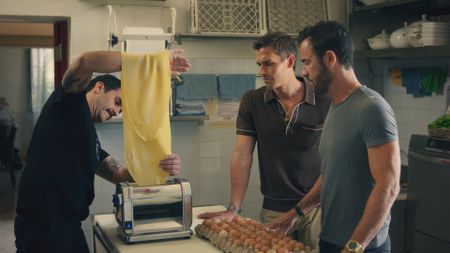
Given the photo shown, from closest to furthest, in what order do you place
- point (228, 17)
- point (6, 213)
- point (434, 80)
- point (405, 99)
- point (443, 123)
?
point (443, 123) < point (434, 80) < point (228, 17) < point (405, 99) < point (6, 213)

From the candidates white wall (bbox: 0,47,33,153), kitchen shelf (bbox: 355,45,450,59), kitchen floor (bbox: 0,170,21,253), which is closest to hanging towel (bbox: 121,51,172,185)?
kitchen shelf (bbox: 355,45,450,59)

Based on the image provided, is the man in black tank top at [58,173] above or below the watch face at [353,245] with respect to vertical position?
above

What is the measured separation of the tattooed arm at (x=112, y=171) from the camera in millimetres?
2695

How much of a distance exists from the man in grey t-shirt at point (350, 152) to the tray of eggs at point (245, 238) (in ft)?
0.49

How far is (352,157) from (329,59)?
1.21 feet

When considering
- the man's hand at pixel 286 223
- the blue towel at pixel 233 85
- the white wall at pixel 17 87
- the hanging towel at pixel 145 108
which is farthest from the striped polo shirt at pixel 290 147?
the white wall at pixel 17 87

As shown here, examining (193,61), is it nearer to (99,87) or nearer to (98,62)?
(99,87)

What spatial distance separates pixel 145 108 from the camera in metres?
1.99

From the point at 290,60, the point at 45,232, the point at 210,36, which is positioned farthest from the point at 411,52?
the point at 45,232

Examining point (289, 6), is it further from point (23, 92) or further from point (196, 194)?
point (23, 92)

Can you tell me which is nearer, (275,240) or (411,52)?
(275,240)

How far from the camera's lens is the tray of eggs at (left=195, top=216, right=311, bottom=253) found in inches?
81.5

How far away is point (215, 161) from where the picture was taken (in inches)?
169

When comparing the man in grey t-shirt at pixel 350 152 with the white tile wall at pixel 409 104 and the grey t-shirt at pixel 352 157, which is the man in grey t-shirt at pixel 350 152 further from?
the white tile wall at pixel 409 104
